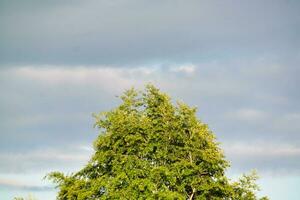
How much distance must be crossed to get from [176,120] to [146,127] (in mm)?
4047

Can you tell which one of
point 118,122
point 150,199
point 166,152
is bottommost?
point 150,199

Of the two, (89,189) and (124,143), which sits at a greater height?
(124,143)

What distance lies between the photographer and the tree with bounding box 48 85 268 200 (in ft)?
200

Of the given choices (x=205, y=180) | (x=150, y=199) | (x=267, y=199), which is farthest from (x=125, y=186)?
(x=267, y=199)

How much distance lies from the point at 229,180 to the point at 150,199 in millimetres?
10895

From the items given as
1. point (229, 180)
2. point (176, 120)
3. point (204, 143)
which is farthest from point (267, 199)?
point (176, 120)

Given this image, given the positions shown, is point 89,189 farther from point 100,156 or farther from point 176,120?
point 176,120

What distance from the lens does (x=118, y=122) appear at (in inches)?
2544

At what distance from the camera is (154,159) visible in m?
63.5

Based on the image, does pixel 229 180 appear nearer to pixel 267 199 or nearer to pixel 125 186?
pixel 267 199

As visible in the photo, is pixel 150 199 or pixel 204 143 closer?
pixel 150 199

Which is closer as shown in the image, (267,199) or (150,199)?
(150,199)

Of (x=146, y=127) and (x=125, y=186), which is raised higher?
(x=146, y=127)

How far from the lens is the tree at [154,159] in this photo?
60.8 m
